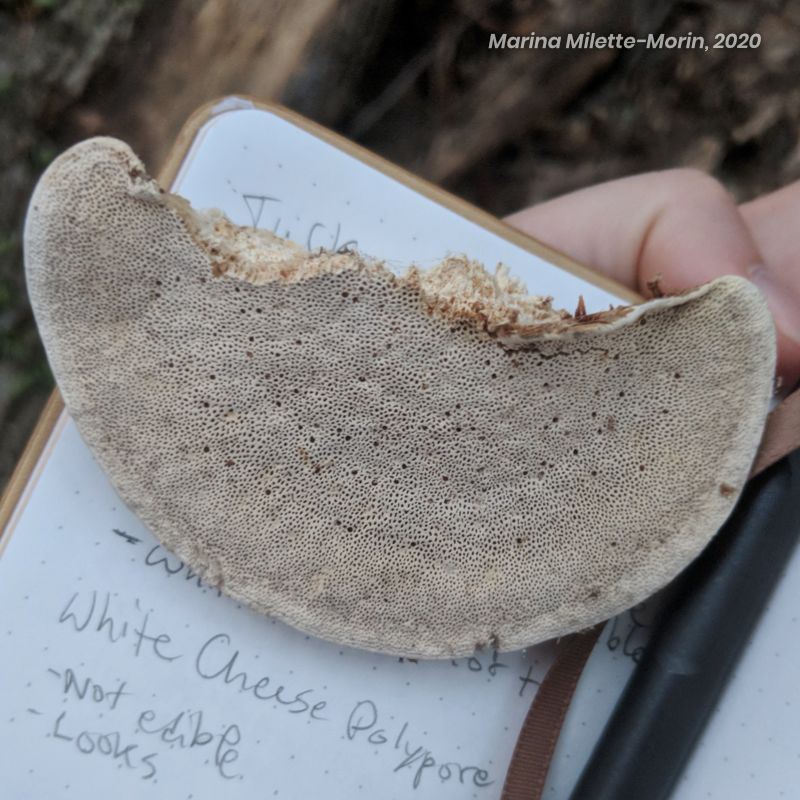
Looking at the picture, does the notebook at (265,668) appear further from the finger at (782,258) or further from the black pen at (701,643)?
the finger at (782,258)

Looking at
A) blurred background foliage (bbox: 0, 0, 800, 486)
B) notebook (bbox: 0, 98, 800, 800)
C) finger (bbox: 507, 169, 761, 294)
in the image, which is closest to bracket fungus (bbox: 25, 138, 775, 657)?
notebook (bbox: 0, 98, 800, 800)

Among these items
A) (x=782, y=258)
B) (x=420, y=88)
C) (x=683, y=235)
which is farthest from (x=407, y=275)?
(x=420, y=88)

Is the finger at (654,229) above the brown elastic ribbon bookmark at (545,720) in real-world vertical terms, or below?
above

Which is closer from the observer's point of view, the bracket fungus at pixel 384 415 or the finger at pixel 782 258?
the bracket fungus at pixel 384 415

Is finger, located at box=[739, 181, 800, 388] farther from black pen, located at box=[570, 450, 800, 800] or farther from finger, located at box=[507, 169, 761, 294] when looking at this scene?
black pen, located at box=[570, 450, 800, 800]

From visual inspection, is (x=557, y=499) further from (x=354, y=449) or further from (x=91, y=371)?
(x=91, y=371)

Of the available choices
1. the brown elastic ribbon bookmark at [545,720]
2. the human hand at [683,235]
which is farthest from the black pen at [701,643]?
the human hand at [683,235]

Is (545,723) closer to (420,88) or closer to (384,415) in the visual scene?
(384,415)
